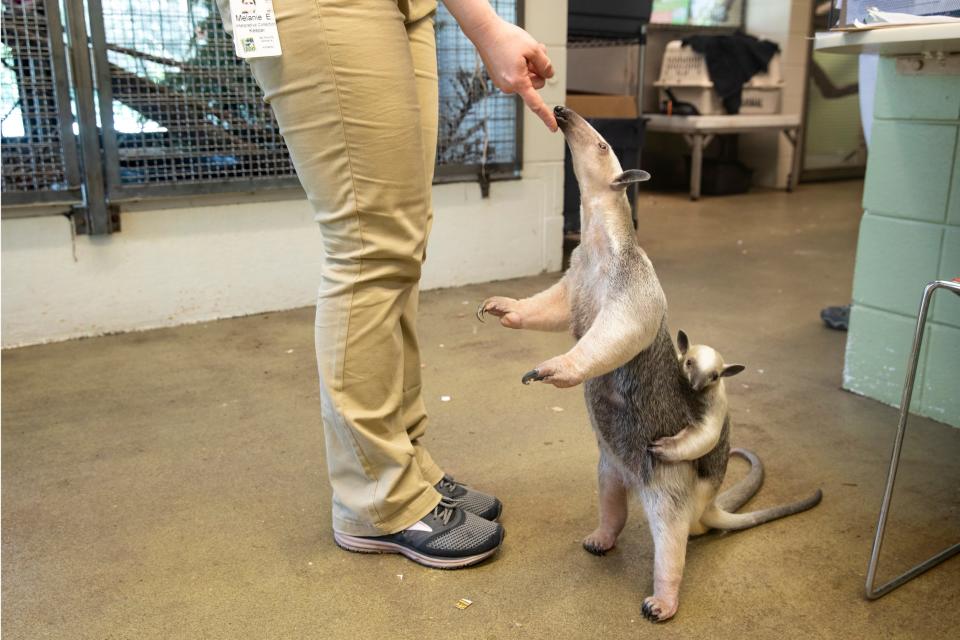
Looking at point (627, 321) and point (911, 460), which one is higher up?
point (627, 321)

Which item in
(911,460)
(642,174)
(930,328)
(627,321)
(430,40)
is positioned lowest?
(911,460)

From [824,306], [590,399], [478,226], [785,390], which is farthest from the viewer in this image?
[478,226]

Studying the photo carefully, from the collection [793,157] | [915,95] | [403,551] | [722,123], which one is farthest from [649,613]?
[793,157]

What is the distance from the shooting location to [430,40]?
1537mm

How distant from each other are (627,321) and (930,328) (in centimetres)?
127

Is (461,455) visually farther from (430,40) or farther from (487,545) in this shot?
(430,40)

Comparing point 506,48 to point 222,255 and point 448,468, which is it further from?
point 222,255

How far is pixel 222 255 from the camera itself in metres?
3.08

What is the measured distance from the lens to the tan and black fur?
1367 millimetres

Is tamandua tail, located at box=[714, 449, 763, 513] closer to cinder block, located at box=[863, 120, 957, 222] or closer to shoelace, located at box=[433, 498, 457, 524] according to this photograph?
shoelace, located at box=[433, 498, 457, 524]

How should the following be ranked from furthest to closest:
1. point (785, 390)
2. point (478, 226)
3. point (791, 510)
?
point (478, 226) → point (785, 390) → point (791, 510)

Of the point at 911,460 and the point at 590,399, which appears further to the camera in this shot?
the point at 911,460

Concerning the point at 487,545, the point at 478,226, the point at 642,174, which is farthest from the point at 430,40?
the point at 478,226

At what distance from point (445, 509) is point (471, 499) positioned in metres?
0.11
